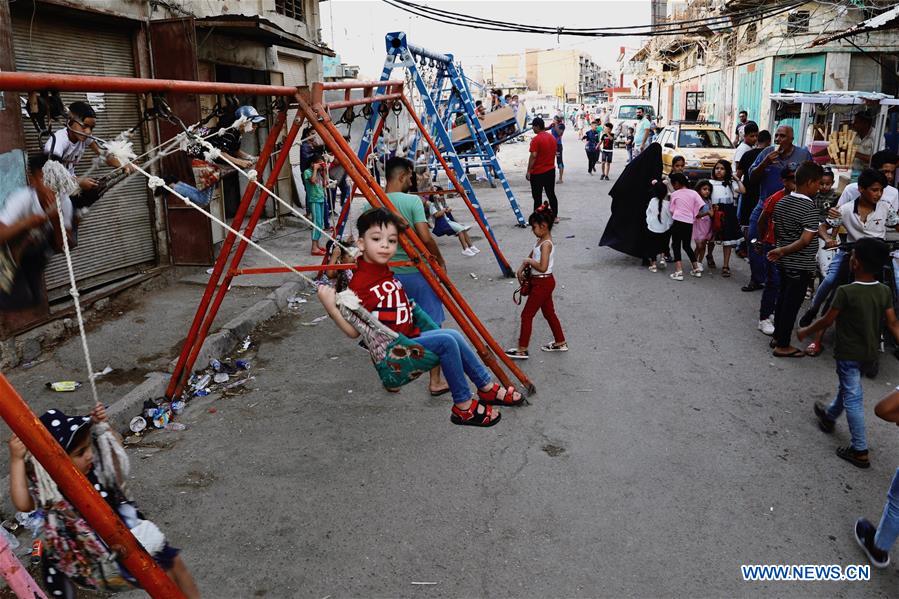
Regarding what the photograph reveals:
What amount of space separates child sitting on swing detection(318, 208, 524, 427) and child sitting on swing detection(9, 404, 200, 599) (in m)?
1.45

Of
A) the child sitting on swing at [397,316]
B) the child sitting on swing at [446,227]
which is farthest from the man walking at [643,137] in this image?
the child sitting on swing at [397,316]

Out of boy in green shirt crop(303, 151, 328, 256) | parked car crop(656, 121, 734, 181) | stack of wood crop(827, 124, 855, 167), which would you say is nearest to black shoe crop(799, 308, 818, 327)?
boy in green shirt crop(303, 151, 328, 256)

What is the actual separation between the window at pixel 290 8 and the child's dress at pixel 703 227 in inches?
357

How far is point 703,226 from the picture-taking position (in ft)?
30.5

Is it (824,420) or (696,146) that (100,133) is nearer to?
(824,420)

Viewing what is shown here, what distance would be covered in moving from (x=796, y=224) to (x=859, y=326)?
2.02 metres

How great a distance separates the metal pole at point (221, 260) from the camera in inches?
204

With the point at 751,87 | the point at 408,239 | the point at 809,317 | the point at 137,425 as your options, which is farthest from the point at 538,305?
the point at 751,87

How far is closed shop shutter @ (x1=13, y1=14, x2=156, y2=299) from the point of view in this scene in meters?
7.14

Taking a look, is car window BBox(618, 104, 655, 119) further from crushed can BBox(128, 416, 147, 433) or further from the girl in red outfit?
crushed can BBox(128, 416, 147, 433)

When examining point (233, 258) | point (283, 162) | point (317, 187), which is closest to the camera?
point (283, 162)

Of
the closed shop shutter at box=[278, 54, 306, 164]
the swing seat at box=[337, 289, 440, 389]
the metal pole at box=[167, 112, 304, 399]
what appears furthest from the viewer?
the closed shop shutter at box=[278, 54, 306, 164]

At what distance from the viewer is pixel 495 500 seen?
410cm

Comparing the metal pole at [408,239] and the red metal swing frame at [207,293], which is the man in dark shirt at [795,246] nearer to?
the red metal swing frame at [207,293]
